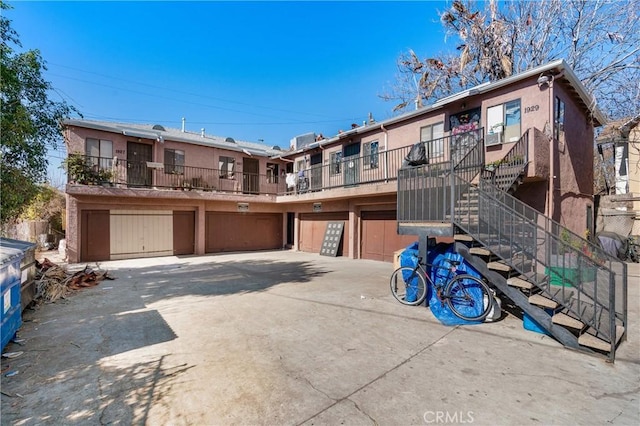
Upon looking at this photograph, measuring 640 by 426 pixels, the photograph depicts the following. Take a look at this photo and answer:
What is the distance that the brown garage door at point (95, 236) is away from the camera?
12.1 metres

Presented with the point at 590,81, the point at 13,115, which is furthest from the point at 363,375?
the point at 590,81

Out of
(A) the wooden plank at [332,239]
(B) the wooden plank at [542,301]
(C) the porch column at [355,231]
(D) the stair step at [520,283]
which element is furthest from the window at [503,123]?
(A) the wooden plank at [332,239]

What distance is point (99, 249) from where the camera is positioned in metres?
12.5

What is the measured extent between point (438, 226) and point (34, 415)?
5.93m

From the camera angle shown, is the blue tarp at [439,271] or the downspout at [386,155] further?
the downspout at [386,155]

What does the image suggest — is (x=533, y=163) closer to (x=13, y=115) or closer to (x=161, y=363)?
(x=161, y=363)

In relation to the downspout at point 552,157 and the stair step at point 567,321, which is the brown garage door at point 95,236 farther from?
the downspout at point 552,157

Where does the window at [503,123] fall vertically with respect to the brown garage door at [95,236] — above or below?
above

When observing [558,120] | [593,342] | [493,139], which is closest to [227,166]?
[493,139]

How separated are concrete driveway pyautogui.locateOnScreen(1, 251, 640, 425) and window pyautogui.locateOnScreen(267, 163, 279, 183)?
1274 centimetres

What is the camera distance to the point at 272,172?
18.6 meters

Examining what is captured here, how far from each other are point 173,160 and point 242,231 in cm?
523

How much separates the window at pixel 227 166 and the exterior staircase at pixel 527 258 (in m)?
12.4

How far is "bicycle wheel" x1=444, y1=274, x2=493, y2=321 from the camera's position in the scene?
191 inches
